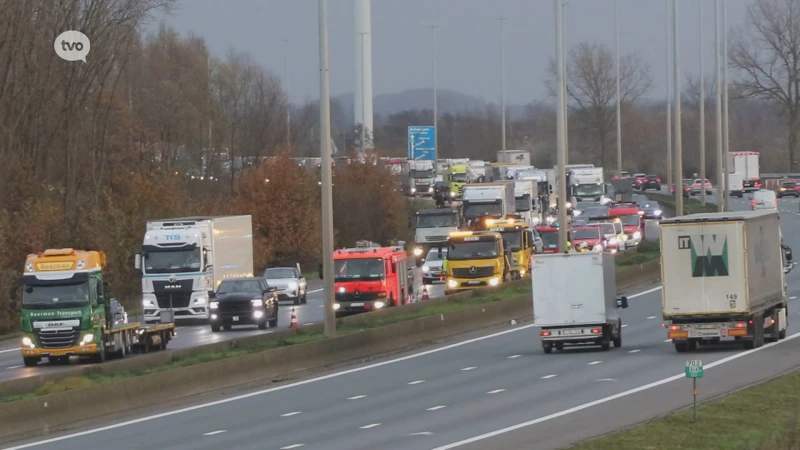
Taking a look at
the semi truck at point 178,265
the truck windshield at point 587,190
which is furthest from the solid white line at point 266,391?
the truck windshield at point 587,190

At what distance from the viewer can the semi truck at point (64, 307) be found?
3541 centimetres

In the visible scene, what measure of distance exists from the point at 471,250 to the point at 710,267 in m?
21.2

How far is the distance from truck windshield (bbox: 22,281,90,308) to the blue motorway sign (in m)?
82.7

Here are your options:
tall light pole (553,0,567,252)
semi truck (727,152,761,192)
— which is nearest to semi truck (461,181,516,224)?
tall light pole (553,0,567,252)

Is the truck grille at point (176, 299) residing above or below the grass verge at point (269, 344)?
above

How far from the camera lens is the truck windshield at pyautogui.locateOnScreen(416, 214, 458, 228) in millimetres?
73562

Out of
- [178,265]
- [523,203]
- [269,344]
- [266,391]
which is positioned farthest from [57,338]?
[523,203]

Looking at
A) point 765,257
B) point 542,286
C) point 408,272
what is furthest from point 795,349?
point 408,272

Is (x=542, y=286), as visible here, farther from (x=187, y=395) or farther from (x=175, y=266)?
(x=175, y=266)

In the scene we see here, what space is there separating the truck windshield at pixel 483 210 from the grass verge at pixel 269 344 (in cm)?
1882

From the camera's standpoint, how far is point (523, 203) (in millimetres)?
79625

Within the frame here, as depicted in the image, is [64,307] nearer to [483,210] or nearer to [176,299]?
[176,299]

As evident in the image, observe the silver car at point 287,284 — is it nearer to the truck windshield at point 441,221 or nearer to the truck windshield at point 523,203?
the truck windshield at point 441,221

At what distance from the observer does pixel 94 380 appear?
28.4 metres
